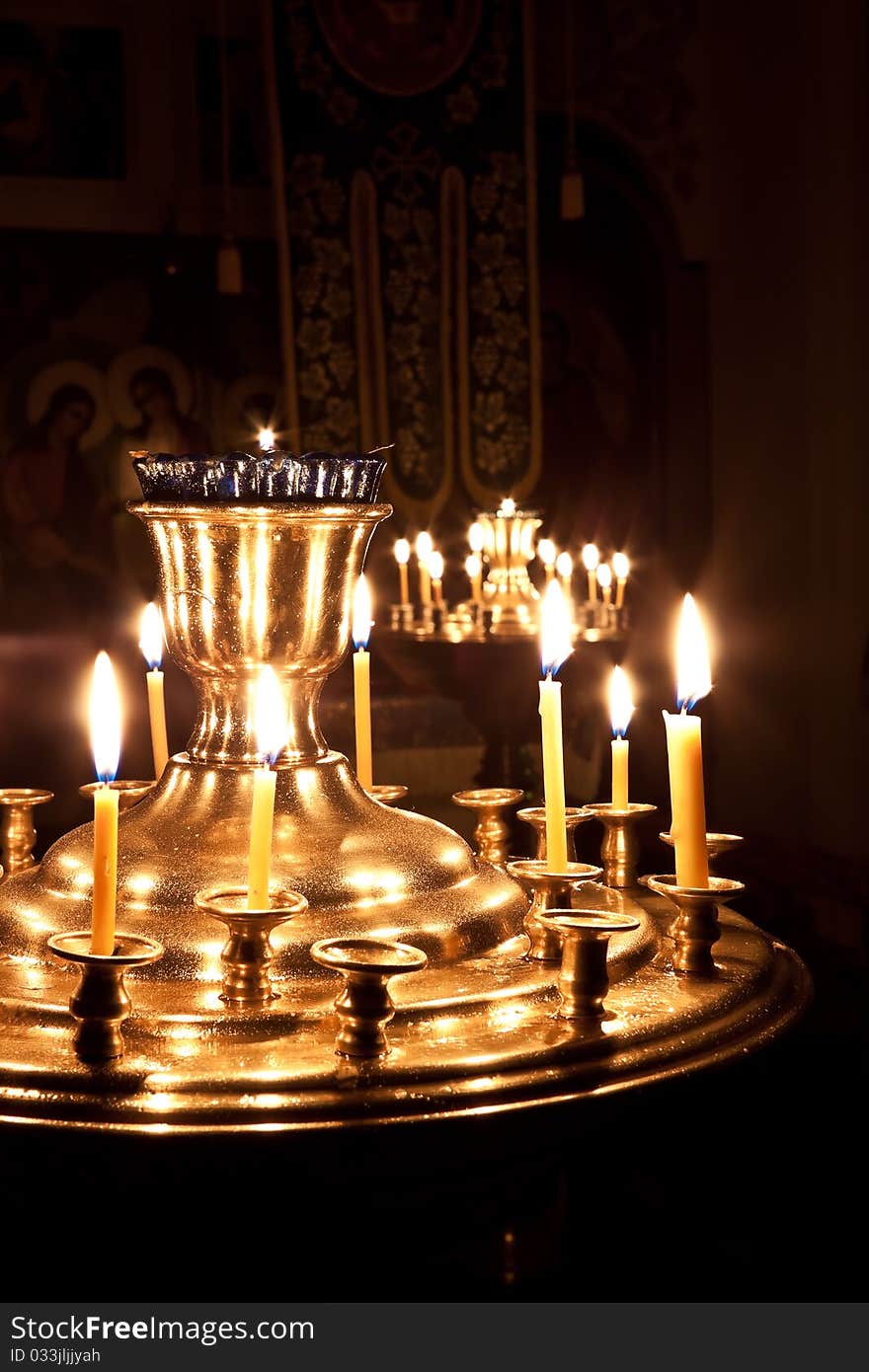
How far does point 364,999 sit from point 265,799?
0.55 ft

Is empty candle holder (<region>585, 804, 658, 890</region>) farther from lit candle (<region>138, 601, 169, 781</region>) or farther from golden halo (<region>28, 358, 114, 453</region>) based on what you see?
golden halo (<region>28, 358, 114, 453</region>)

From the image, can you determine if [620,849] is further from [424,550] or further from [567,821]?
[424,550]

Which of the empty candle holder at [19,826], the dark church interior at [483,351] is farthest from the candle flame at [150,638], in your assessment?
the dark church interior at [483,351]

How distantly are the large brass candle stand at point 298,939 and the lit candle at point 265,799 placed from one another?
1.4 inches

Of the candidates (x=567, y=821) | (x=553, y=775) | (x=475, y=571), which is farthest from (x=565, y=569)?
(x=553, y=775)

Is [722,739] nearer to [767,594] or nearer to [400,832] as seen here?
[767,594]

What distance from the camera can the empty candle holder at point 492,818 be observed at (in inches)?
63.9

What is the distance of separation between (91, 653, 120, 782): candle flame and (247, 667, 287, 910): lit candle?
0.11 metres

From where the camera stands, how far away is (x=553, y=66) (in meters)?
7.23

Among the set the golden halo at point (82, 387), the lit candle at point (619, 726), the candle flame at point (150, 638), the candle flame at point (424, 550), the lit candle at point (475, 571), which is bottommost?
the lit candle at point (619, 726)

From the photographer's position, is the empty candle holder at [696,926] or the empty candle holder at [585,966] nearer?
the empty candle holder at [585,966]

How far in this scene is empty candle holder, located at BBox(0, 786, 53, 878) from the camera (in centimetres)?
165

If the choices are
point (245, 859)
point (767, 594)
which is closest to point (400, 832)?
point (245, 859)

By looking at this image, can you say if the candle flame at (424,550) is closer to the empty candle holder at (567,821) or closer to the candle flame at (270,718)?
the empty candle holder at (567,821)
